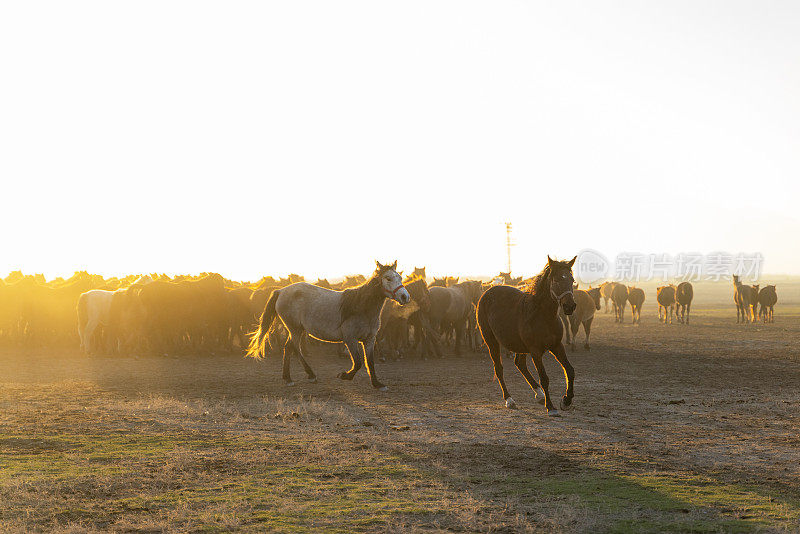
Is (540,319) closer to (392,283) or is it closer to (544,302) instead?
(544,302)

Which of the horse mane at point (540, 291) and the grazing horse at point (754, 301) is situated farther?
the grazing horse at point (754, 301)

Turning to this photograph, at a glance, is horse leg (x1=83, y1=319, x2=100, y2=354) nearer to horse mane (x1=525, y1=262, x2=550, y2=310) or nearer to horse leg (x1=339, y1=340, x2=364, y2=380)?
horse leg (x1=339, y1=340, x2=364, y2=380)

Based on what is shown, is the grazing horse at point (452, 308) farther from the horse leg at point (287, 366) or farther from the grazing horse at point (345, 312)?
the grazing horse at point (345, 312)

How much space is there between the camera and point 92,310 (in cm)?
2556

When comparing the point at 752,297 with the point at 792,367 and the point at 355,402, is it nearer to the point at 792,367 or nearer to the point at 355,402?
the point at 792,367

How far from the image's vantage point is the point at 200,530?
19.1ft

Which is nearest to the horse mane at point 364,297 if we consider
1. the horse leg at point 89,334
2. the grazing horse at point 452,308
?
the grazing horse at point 452,308

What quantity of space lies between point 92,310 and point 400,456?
801 inches

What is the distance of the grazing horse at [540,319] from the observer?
10883 millimetres

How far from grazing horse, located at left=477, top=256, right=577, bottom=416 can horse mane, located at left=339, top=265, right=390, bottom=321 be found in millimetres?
3510

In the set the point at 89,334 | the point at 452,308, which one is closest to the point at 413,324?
the point at 452,308

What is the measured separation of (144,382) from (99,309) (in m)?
9.76

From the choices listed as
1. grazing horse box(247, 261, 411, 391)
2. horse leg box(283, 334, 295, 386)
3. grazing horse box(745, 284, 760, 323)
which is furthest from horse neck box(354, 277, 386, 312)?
grazing horse box(745, 284, 760, 323)

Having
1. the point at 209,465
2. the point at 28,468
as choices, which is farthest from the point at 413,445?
the point at 28,468
